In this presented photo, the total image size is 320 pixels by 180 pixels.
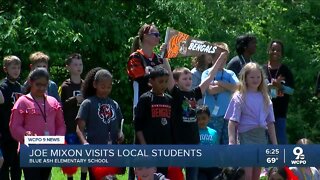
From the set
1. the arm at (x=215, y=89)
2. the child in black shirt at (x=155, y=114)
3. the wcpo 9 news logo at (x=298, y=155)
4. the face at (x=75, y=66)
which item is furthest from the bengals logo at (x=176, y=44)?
the wcpo 9 news logo at (x=298, y=155)

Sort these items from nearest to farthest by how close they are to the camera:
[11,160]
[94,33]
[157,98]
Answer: [157,98] < [11,160] < [94,33]

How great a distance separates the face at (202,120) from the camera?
12649mm

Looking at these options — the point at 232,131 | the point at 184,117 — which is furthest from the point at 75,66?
the point at 232,131

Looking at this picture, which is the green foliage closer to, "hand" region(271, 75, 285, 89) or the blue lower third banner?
"hand" region(271, 75, 285, 89)

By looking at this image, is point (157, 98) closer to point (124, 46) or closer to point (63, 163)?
point (63, 163)

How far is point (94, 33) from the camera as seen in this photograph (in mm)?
21000

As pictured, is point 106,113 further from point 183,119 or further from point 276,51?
point 276,51

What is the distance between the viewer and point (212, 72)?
12758 mm

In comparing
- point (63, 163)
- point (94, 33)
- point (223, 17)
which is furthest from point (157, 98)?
point (223, 17)

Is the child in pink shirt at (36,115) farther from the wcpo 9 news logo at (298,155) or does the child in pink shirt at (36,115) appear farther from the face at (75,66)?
the wcpo 9 news logo at (298,155)

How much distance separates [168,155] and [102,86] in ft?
4.45

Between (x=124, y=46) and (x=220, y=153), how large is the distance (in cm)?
1135

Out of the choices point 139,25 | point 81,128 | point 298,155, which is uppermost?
point 139,25

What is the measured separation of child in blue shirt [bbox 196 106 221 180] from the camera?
12492mm
